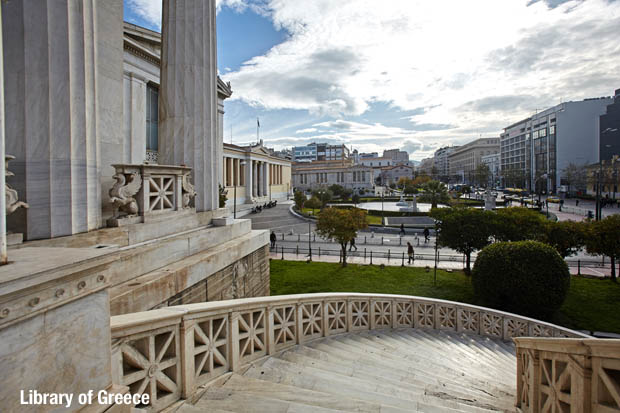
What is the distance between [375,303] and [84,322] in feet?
22.6

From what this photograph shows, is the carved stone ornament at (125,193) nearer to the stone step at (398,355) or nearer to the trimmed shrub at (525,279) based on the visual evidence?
the stone step at (398,355)

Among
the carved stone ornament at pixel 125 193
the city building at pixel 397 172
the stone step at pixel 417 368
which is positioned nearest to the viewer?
the stone step at pixel 417 368

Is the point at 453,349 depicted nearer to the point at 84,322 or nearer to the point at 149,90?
the point at 84,322

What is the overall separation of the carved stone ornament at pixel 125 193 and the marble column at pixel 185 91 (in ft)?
7.51

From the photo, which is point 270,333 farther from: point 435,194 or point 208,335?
point 435,194

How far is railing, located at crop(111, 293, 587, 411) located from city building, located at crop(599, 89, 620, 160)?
8837cm

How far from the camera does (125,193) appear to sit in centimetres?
567

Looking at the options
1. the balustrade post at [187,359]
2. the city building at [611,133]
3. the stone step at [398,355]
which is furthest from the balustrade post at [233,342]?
the city building at [611,133]

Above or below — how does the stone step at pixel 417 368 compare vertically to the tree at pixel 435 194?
below

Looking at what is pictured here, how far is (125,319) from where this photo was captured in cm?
268

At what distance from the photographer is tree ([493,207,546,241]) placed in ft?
56.7

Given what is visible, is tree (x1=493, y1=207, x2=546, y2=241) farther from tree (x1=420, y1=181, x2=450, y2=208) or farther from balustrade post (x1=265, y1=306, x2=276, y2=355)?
tree (x1=420, y1=181, x2=450, y2=208)

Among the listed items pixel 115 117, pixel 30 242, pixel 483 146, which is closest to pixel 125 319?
pixel 30 242

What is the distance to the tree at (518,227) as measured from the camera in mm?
17297
